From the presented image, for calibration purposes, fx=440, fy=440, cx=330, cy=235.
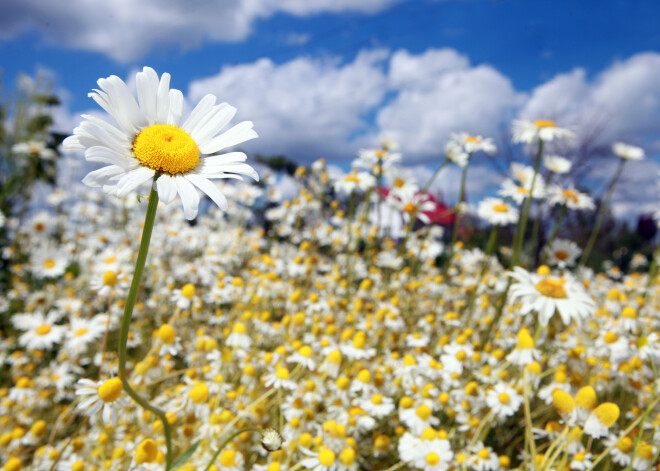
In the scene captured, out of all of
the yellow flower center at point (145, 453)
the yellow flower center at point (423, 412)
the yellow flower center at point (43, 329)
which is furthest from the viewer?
the yellow flower center at point (43, 329)

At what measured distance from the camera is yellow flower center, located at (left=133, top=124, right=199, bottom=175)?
80cm

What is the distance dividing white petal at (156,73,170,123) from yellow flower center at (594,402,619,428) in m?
1.34

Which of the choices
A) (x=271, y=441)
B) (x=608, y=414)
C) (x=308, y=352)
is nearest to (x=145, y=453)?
(x=271, y=441)

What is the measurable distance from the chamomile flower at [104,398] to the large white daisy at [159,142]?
1.61 feet

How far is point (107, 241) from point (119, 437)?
128 inches

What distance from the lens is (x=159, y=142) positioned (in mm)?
819

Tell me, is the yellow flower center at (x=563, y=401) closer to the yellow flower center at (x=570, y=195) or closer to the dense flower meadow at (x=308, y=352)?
the dense flower meadow at (x=308, y=352)

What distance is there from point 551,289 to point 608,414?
0.64 m

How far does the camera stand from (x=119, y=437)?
1.93m

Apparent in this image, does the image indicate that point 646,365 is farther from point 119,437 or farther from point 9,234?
point 9,234

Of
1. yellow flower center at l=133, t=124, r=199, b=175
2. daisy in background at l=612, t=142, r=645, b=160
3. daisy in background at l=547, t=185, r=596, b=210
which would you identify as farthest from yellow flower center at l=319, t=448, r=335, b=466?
daisy in background at l=612, t=142, r=645, b=160

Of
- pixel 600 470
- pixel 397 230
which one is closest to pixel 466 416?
pixel 600 470

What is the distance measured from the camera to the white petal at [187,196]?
75cm

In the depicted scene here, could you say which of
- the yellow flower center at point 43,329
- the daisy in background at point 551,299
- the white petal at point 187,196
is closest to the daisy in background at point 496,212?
the daisy in background at point 551,299
